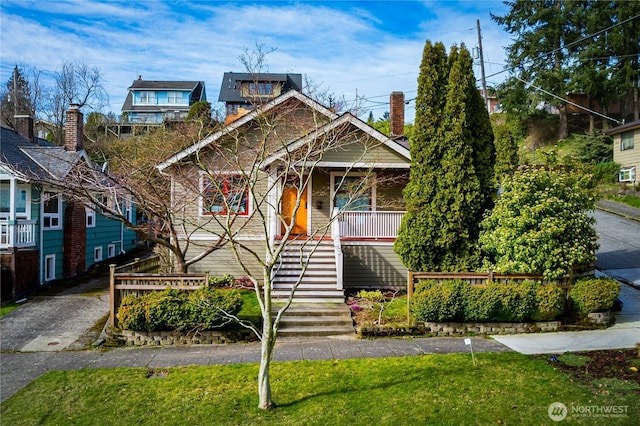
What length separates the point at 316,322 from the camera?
10.7m

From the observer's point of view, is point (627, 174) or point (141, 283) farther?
point (627, 174)

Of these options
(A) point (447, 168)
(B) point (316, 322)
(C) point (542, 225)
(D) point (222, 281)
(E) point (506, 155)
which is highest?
(E) point (506, 155)

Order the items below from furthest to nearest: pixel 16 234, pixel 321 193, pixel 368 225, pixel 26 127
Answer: pixel 26 127
pixel 321 193
pixel 368 225
pixel 16 234

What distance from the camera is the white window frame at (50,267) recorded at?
1697 cm

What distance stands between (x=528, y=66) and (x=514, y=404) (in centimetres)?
3799

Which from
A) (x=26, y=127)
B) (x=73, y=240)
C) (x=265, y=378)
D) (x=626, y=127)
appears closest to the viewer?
(x=265, y=378)

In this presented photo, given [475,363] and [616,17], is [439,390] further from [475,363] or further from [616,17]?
[616,17]

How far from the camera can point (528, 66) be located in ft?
123

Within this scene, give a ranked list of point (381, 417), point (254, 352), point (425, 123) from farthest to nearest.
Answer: point (425, 123) → point (254, 352) → point (381, 417)

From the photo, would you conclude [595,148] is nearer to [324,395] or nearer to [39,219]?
[324,395]

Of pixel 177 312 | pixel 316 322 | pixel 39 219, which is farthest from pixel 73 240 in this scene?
pixel 316 322

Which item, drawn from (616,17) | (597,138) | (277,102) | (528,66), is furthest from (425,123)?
(616,17)

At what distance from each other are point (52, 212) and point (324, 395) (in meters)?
15.6

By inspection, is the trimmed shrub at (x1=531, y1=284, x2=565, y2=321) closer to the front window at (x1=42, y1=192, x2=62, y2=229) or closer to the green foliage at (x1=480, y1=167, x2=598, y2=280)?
the green foliage at (x1=480, y1=167, x2=598, y2=280)
